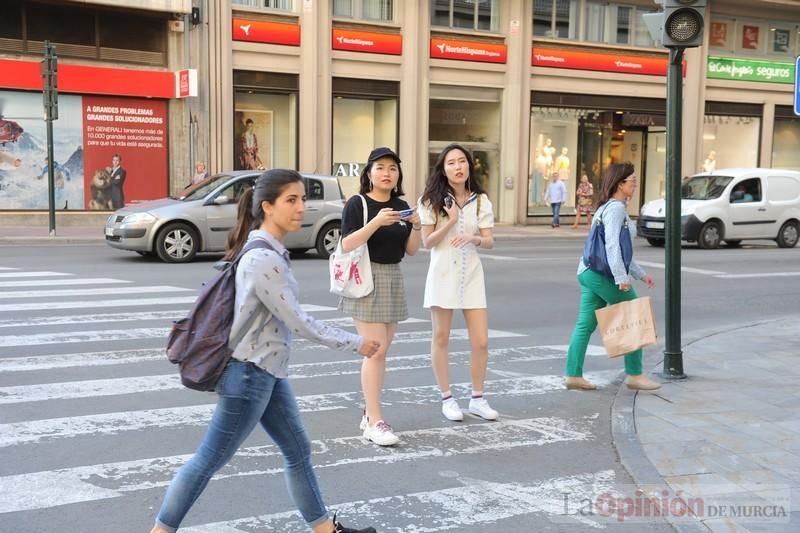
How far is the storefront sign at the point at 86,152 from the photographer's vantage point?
2084 centimetres

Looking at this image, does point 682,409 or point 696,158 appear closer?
point 682,409

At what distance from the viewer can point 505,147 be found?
27172 millimetres

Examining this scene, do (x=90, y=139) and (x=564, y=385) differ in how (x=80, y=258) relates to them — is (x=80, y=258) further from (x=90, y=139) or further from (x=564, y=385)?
(x=564, y=385)

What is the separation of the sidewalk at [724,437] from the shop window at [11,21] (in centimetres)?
1877

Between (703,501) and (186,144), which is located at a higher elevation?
(186,144)

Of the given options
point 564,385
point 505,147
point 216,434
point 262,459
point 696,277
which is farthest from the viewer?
point 505,147

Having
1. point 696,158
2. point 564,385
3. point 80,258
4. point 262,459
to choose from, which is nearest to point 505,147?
point 696,158

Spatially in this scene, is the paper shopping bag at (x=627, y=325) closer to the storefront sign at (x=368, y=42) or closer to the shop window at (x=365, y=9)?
the storefront sign at (x=368, y=42)

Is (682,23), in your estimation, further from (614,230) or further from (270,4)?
(270,4)

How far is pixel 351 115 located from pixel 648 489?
2165 cm

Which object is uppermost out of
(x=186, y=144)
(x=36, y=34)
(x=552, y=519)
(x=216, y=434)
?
(x=36, y=34)

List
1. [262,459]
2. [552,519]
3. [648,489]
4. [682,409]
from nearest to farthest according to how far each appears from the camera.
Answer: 1. [552,519]
2. [648,489]
3. [262,459]
4. [682,409]

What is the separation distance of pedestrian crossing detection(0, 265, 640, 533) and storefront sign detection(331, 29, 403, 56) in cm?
1728

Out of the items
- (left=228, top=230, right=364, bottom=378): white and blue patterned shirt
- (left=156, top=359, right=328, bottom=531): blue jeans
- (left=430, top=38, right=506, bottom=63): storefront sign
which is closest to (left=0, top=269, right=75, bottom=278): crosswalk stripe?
(left=156, top=359, right=328, bottom=531): blue jeans
